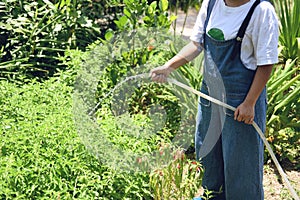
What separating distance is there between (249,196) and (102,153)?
2.78 ft

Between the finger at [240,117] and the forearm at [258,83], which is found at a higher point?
the forearm at [258,83]

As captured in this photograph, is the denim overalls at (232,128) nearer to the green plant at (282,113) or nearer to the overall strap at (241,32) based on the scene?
the overall strap at (241,32)

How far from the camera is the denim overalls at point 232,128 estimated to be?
8.95 ft

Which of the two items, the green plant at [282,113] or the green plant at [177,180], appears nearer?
the green plant at [177,180]

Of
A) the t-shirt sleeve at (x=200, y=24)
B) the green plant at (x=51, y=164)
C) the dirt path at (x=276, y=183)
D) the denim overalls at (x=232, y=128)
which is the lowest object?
the dirt path at (x=276, y=183)

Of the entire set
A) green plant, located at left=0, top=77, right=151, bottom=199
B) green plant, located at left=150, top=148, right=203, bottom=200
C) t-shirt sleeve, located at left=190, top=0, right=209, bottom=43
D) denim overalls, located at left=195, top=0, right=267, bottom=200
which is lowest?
green plant, located at left=150, top=148, right=203, bottom=200

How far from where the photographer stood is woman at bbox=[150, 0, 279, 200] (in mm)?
2576

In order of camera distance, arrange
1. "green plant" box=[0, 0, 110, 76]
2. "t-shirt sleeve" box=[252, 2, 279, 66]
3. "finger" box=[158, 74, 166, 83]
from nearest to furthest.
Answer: "t-shirt sleeve" box=[252, 2, 279, 66] < "finger" box=[158, 74, 166, 83] < "green plant" box=[0, 0, 110, 76]

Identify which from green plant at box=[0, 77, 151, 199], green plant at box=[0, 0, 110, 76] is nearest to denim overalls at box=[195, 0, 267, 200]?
green plant at box=[0, 77, 151, 199]

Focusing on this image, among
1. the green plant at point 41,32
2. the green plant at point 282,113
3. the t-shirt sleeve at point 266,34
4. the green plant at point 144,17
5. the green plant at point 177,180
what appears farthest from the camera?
the green plant at point 41,32

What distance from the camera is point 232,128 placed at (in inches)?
113

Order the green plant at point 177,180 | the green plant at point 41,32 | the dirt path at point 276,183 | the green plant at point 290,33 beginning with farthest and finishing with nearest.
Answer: the green plant at point 41,32 → the green plant at point 290,33 → the dirt path at point 276,183 → the green plant at point 177,180

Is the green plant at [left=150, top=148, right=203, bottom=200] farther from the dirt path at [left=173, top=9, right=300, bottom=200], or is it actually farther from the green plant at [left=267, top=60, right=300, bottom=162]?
the green plant at [left=267, top=60, right=300, bottom=162]

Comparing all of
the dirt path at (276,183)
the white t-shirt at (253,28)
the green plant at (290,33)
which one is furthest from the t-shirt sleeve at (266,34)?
the green plant at (290,33)
